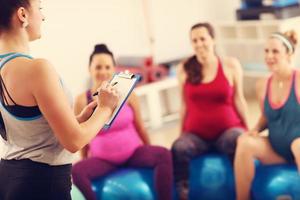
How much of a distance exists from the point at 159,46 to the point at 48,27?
111cm

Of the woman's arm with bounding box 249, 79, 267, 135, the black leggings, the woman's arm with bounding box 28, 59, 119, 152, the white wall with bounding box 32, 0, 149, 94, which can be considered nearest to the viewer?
the woman's arm with bounding box 28, 59, 119, 152

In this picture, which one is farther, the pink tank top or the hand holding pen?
the pink tank top

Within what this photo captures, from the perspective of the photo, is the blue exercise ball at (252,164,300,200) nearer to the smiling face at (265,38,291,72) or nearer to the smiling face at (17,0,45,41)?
the smiling face at (265,38,291,72)

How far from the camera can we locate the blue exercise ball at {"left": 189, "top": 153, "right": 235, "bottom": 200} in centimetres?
246

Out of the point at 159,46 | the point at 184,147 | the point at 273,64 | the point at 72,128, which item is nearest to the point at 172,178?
the point at 184,147

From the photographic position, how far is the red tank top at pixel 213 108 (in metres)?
2.63

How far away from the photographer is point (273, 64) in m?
2.39

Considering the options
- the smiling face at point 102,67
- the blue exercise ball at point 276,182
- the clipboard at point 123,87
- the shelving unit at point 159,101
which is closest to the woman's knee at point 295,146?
the blue exercise ball at point 276,182

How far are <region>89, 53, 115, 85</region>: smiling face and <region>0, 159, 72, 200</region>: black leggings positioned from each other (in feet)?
4.13

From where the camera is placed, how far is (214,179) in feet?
8.05

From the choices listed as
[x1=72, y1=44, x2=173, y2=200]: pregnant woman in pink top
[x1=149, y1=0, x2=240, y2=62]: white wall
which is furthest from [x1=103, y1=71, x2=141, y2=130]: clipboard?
[x1=149, y1=0, x2=240, y2=62]: white wall

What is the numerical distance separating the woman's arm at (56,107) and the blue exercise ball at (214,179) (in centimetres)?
135

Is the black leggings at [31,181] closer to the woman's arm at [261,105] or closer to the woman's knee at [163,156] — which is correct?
the woman's knee at [163,156]

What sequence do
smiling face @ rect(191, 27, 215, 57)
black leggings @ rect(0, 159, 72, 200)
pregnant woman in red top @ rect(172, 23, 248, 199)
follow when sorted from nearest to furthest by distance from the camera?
black leggings @ rect(0, 159, 72, 200) → pregnant woman in red top @ rect(172, 23, 248, 199) → smiling face @ rect(191, 27, 215, 57)
